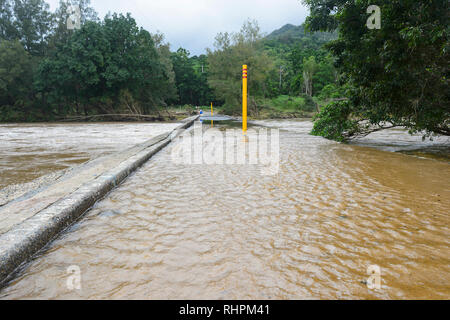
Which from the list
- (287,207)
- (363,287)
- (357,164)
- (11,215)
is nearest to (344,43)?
(357,164)

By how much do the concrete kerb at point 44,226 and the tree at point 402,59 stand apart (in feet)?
16.2

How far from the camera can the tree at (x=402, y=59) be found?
473 centimetres

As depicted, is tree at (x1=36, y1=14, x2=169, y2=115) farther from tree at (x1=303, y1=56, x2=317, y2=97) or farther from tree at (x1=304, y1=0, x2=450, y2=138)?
tree at (x1=303, y1=56, x2=317, y2=97)

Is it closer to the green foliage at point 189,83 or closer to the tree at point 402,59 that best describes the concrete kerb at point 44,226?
the tree at point 402,59

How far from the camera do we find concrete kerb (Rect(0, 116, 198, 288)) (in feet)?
5.28

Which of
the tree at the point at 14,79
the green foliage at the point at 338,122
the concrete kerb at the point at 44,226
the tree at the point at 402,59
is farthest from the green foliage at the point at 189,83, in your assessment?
the concrete kerb at the point at 44,226

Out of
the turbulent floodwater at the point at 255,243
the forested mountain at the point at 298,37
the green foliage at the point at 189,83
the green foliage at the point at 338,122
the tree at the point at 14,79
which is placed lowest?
the turbulent floodwater at the point at 255,243

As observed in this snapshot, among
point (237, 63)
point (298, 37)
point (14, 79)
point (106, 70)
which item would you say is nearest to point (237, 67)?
point (237, 63)

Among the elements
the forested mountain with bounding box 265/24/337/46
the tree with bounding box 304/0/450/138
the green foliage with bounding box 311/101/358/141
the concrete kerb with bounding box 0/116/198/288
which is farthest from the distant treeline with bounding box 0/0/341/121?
the concrete kerb with bounding box 0/116/198/288

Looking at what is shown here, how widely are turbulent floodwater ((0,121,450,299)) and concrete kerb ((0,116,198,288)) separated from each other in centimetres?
7
